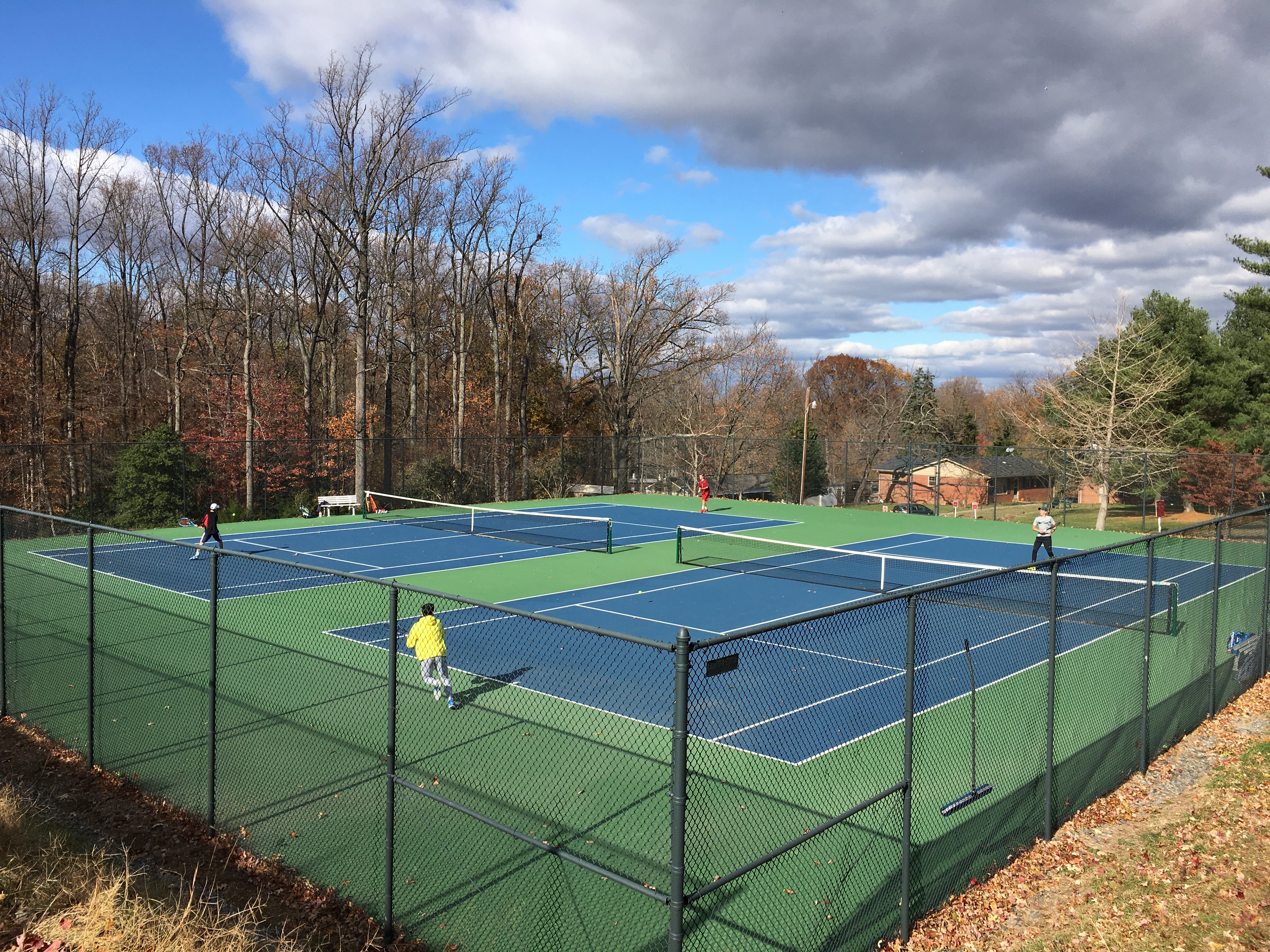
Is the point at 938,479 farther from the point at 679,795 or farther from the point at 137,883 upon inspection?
the point at 679,795

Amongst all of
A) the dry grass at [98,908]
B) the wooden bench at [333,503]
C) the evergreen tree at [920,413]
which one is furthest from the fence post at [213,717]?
the evergreen tree at [920,413]

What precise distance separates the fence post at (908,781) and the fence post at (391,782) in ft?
12.5

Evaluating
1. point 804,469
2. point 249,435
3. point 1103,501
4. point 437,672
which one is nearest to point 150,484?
point 249,435

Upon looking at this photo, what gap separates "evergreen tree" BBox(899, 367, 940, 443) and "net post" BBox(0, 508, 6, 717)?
68.6 m

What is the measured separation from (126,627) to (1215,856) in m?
15.5

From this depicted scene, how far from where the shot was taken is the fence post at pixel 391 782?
663 cm

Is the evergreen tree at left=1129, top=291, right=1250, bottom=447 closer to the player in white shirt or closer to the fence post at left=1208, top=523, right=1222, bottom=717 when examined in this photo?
the player in white shirt

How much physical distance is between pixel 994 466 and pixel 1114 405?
21895mm

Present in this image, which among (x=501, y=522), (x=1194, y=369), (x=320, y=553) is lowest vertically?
(x=320, y=553)

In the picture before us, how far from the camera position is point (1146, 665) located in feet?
32.3

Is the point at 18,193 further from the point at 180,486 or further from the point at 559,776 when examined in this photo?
the point at 559,776

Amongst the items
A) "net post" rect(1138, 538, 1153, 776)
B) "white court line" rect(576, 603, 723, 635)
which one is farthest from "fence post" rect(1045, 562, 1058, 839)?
"white court line" rect(576, 603, 723, 635)

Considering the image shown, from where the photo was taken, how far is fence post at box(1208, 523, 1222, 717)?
444 inches

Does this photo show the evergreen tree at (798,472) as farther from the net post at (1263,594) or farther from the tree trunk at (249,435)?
the net post at (1263,594)
